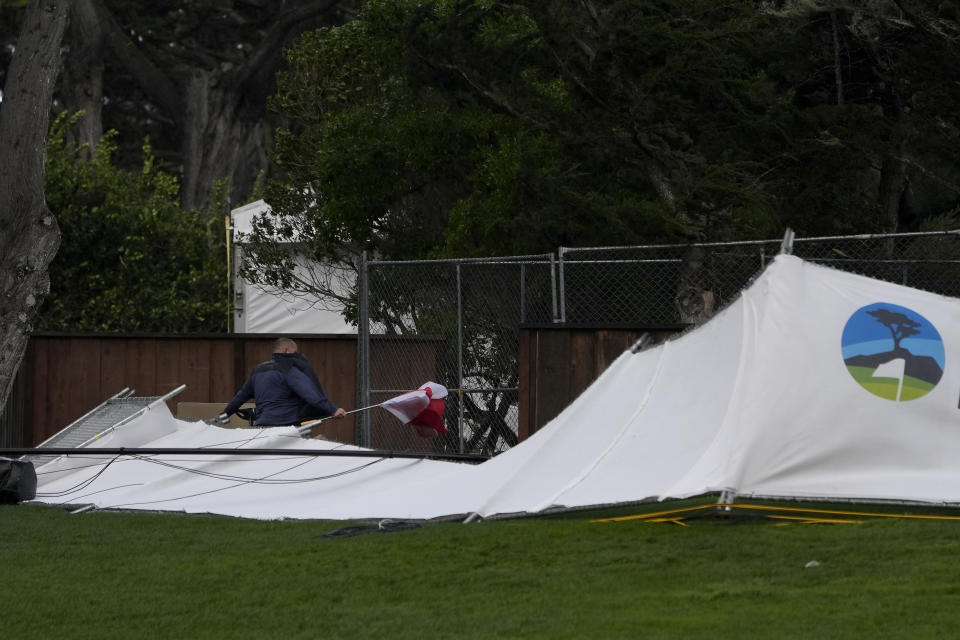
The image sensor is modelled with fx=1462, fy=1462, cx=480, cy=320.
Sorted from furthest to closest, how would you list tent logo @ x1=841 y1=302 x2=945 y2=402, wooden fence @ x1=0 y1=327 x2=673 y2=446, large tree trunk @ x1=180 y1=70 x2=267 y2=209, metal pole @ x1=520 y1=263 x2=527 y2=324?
large tree trunk @ x1=180 y1=70 x2=267 y2=209 < wooden fence @ x1=0 y1=327 x2=673 y2=446 < metal pole @ x1=520 y1=263 x2=527 y2=324 < tent logo @ x1=841 y1=302 x2=945 y2=402

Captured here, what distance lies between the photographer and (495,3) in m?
16.5

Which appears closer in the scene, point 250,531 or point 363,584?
point 363,584

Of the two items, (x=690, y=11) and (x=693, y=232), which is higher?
(x=690, y=11)

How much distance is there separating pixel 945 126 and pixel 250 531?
10.1m

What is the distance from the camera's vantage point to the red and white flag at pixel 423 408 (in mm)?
13266

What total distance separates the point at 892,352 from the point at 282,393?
603 cm

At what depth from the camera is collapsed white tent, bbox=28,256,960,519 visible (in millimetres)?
8938

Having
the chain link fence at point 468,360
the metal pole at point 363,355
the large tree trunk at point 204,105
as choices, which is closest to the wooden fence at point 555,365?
the chain link fence at point 468,360

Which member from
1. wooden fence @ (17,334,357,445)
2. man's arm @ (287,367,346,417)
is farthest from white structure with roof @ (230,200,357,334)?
man's arm @ (287,367,346,417)

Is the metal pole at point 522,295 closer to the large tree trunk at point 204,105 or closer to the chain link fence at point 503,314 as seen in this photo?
the chain link fence at point 503,314

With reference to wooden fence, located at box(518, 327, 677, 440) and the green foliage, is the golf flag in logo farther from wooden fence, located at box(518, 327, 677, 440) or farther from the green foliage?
the green foliage

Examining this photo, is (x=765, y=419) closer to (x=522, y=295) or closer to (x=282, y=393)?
(x=522, y=295)

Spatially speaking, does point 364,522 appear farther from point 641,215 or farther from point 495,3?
point 495,3

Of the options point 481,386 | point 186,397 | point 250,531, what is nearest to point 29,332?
point 186,397
